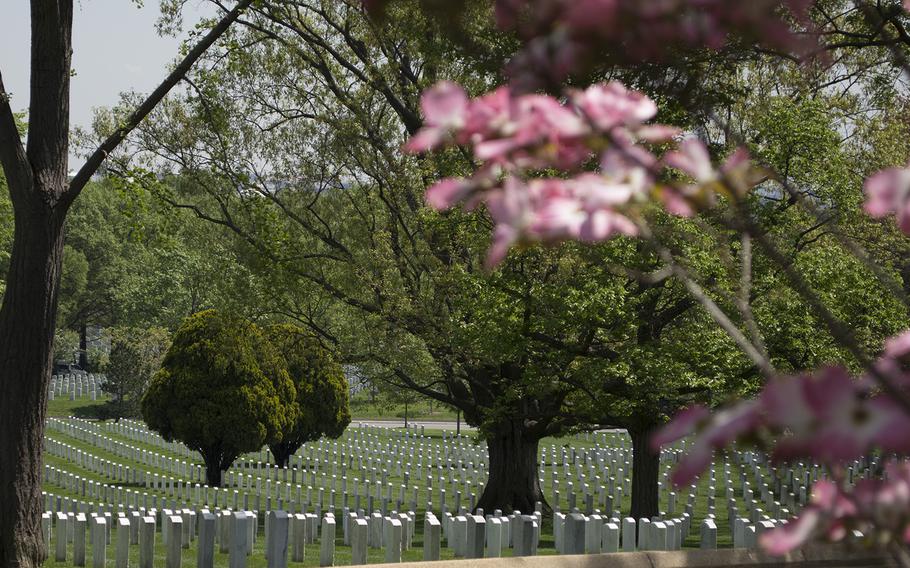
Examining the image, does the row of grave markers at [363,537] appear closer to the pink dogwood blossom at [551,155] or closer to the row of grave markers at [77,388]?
the pink dogwood blossom at [551,155]

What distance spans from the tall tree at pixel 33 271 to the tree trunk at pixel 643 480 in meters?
9.24

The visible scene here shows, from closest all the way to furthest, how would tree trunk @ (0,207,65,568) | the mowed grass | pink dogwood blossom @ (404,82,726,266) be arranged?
pink dogwood blossom @ (404,82,726,266)
tree trunk @ (0,207,65,568)
the mowed grass

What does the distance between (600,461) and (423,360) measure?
1130 cm

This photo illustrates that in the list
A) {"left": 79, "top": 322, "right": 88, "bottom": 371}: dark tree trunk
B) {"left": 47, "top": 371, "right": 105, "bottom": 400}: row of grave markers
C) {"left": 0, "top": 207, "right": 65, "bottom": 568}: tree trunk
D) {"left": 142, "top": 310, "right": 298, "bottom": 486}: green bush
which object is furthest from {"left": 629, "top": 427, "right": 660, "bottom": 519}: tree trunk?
{"left": 79, "top": 322, "right": 88, "bottom": 371}: dark tree trunk

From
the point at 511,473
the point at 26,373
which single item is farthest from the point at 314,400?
the point at 26,373

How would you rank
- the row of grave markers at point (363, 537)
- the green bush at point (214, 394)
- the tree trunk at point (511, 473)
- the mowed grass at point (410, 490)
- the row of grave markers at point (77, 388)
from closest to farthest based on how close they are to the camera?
the row of grave markers at point (363, 537)
the mowed grass at point (410, 490)
the tree trunk at point (511, 473)
the green bush at point (214, 394)
the row of grave markers at point (77, 388)

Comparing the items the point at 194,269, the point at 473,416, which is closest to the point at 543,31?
the point at 473,416

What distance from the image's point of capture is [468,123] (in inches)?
71.6

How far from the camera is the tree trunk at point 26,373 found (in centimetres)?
888

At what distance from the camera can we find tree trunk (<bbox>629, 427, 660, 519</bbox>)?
1605cm

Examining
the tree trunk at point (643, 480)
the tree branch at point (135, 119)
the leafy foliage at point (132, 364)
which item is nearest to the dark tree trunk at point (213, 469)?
the tree trunk at point (643, 480)

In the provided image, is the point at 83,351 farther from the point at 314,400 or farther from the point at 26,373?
the point at 26,373

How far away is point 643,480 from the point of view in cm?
1606

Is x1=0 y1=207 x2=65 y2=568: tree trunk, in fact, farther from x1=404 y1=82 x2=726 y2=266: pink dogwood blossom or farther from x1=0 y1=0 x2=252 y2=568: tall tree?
x1=404 y1=82 x2=726 y2=266: pink dogwood blossom
